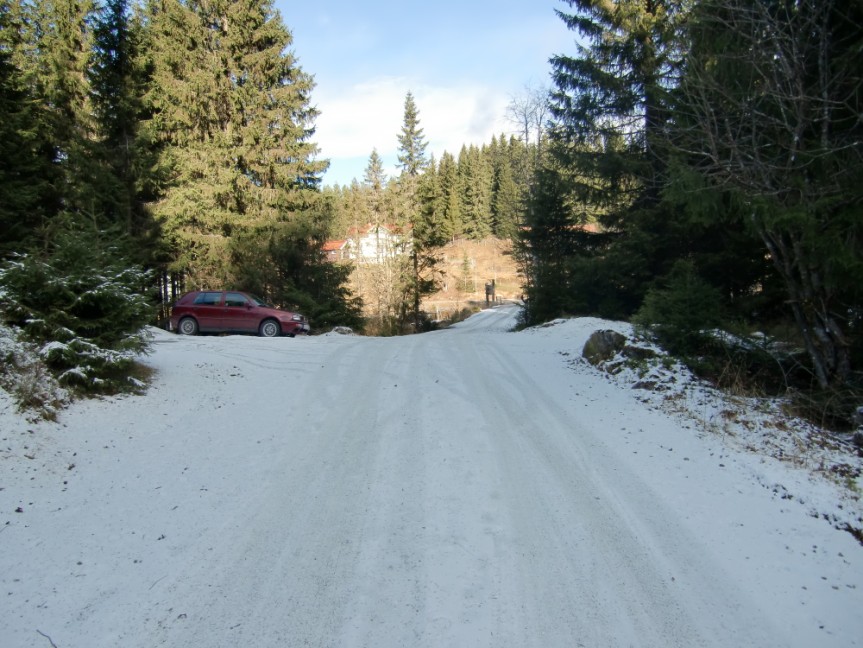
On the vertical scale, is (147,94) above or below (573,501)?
above

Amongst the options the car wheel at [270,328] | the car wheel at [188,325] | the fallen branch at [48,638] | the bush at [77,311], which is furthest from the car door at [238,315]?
the fallen branch at [48,638]

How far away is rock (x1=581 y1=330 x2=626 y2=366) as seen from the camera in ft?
30.7

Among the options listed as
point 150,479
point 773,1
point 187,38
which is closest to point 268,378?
point 150,479

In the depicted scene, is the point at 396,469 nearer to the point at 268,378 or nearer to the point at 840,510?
the point at 840,510

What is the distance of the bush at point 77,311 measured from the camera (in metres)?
6.02

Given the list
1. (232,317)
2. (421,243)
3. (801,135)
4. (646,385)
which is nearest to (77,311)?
(646,385)

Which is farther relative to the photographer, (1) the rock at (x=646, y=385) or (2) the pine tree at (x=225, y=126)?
(2) the pine tree at (x=225, y=126)

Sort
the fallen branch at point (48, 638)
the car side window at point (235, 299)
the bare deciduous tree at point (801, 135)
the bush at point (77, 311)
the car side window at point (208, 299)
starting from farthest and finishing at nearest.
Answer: the car side window at point (208, 299) < the car side window at point (235, 299) < the bush at point (77, 311) < the bare deciduous tree at point (801, 135) < the fallen branch at point (48, 638)

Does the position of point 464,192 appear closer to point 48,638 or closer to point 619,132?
point 619,132

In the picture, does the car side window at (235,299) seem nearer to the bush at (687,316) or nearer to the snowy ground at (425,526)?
the snowy ground at (425,526)

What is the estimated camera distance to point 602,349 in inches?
381

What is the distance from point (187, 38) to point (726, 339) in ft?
78.3

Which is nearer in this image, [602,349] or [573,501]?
[573,501]

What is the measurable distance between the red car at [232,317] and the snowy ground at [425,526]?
31.4 ft
